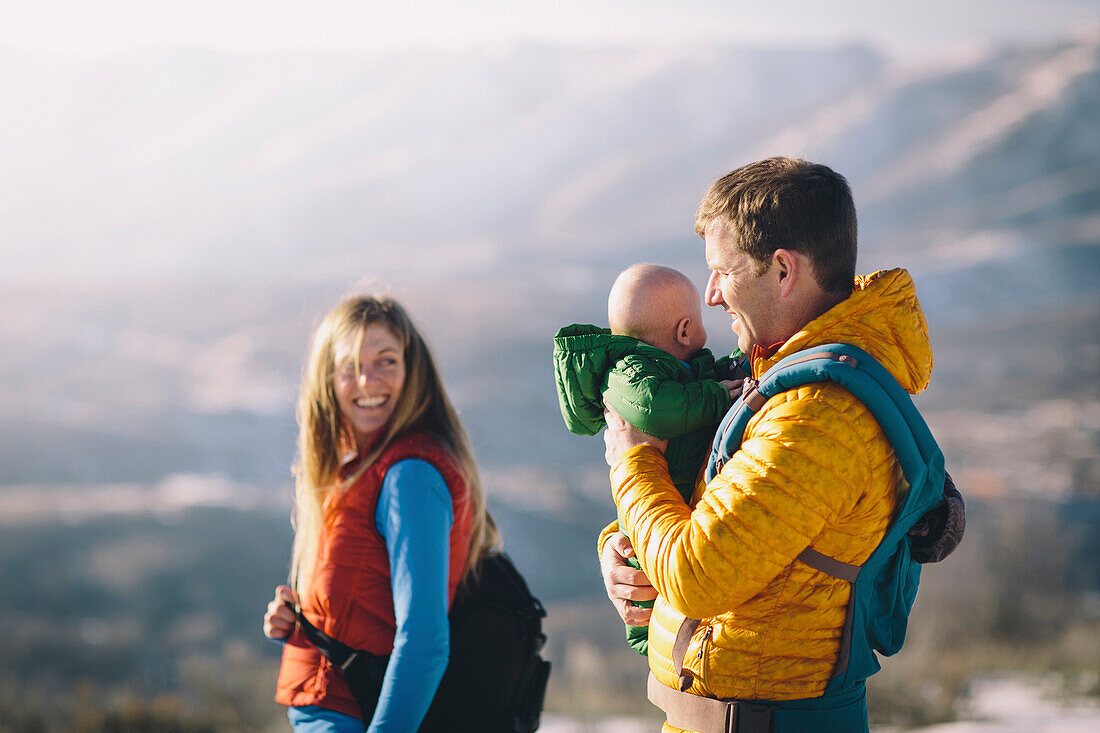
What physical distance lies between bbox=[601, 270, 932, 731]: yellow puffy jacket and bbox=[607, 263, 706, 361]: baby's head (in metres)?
0.32

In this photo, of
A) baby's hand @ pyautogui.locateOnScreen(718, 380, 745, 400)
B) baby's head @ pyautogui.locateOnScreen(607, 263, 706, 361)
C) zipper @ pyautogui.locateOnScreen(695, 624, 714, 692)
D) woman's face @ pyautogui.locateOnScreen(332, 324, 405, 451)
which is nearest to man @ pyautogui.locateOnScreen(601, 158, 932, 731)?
zipper @ pyautogui.locateOnScreen(695, 624, 714, 692)

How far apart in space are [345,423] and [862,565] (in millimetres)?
1512

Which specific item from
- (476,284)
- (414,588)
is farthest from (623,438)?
(476,284)

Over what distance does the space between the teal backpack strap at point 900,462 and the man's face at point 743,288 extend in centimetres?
12

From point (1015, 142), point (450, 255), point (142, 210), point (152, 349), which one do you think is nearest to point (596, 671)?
point (152, 349)

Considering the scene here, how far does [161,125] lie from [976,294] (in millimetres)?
58787

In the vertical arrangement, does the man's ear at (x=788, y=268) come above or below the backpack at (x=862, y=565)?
above

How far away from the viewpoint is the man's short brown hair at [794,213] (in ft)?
5.03

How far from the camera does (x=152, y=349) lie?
3762cm

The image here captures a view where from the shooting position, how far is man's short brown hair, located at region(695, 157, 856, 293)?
1.53 metres

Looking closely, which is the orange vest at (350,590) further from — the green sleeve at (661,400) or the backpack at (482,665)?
the green sleeve at (661,400)

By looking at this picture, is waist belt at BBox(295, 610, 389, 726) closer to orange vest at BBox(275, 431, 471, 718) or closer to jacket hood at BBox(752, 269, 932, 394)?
orange vest at BBox(275, 431, 471, 718)

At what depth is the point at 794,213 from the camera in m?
1.53

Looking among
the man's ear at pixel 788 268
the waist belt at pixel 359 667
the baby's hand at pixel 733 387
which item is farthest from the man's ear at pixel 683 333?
the waist belt at pixel 359 667
